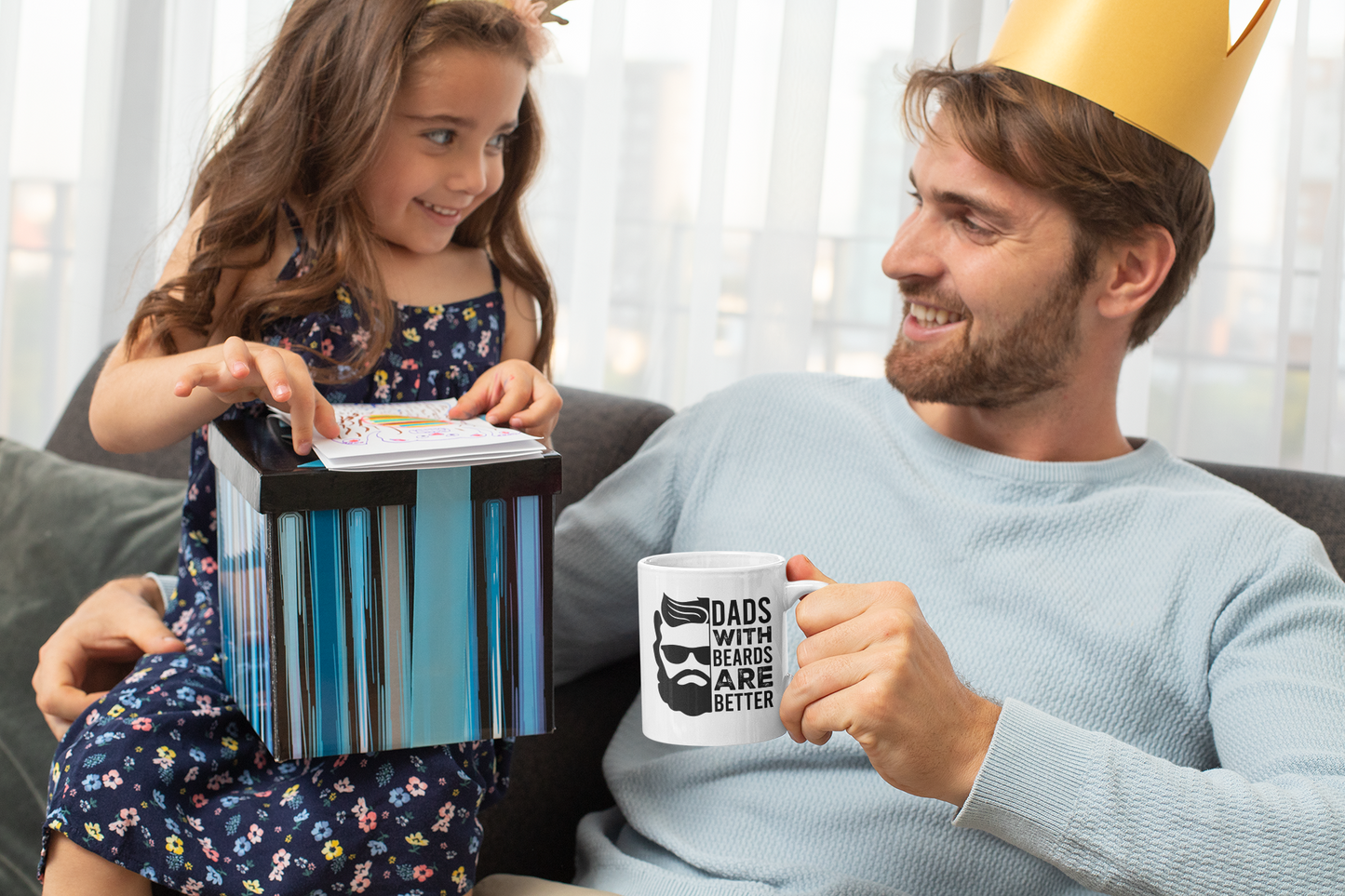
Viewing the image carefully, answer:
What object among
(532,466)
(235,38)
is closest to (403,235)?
(532,466)

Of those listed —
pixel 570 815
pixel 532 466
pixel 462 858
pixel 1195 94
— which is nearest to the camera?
pixel 532 466

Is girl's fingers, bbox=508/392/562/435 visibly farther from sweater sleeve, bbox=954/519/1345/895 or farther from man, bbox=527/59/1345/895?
sweater sleeve, bbox=954/519/1345/895

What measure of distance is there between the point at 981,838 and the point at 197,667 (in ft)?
2.35

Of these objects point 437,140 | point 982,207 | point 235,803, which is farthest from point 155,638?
point 982,207

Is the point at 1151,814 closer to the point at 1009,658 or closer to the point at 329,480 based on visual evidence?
the point at 1009,658

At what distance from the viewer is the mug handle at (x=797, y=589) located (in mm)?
762

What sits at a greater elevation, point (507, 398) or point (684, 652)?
point (507, 398)

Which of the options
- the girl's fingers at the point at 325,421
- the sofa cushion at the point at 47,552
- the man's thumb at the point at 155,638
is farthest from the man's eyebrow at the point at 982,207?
the sofa cushion at the point at 47,552

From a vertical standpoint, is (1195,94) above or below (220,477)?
above

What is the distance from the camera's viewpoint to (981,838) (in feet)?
3.31

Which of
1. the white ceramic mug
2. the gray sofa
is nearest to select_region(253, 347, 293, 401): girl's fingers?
the white ceramic mug

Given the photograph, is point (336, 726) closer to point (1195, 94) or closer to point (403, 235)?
point (403, 235)

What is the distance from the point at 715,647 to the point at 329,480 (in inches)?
11.3

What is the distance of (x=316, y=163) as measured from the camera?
1.14m
